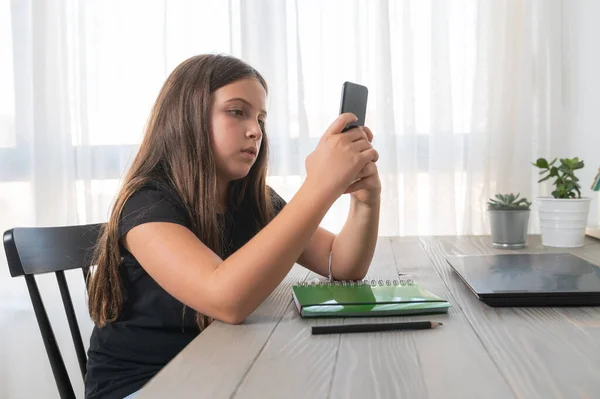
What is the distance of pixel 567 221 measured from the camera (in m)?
1.35

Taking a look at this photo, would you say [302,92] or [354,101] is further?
[302,92]

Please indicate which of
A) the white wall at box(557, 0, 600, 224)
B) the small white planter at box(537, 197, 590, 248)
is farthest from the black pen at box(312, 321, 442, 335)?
the white wall at box(557, 0, 600, 224)

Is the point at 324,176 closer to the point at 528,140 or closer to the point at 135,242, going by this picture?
the point at 135,242

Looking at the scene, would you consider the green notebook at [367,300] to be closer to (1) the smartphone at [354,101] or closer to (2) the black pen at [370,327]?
(2) the black pen at [370,327]

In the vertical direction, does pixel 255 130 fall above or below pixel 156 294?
above

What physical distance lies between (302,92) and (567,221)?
0.89m

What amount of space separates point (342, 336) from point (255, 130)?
20.3 inches

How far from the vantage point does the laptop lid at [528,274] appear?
0.81 metres

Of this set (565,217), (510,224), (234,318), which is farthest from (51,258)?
(565,217)

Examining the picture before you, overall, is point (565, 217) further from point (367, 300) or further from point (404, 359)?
point (404, 359)

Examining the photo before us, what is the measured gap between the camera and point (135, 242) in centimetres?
94

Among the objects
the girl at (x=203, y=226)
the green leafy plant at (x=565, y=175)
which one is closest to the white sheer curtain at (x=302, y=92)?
the green leafy plant at (x=565, y=175)

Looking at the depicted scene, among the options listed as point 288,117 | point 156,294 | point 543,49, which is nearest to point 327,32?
point 288,117

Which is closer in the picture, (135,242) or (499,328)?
(499,328)
